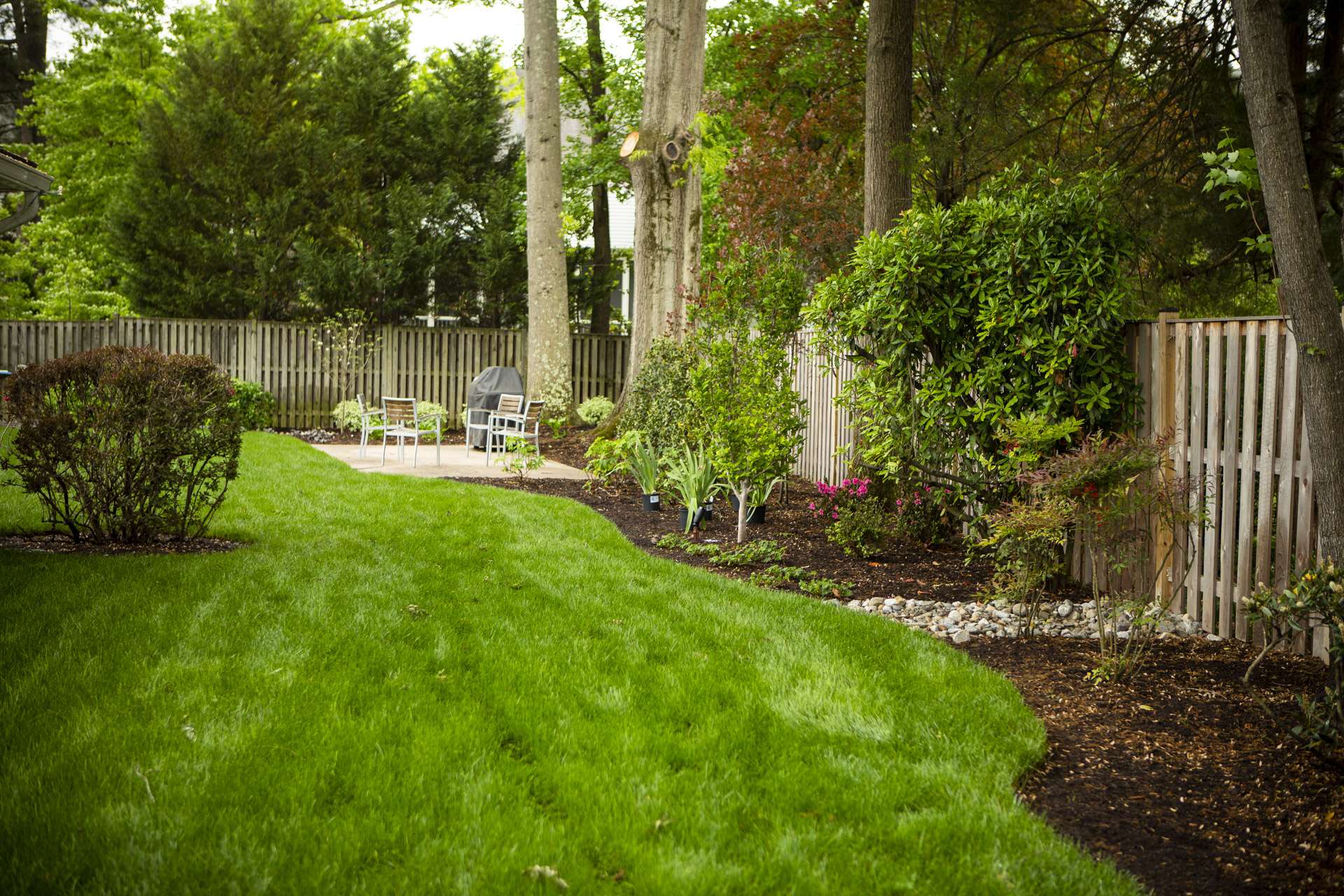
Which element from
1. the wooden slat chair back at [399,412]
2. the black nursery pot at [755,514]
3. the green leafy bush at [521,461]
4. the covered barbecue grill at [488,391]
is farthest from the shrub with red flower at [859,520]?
the covered barbecue grill at [488,391]

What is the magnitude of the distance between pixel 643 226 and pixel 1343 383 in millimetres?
9655

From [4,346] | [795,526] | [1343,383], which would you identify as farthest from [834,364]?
[4,346]

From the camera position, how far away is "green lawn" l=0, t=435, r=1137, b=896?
2.88 metres

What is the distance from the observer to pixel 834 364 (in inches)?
383

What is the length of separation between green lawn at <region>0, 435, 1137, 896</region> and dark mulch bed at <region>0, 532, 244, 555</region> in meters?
0.36

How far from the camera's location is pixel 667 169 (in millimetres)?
12852

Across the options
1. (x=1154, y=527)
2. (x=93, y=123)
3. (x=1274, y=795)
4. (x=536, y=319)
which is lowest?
(x=1274, y=795)

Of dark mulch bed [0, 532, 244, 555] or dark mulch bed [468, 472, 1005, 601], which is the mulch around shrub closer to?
dark mulch bed [468, 472, 1005, 601]

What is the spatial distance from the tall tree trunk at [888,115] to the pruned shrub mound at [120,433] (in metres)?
5.17

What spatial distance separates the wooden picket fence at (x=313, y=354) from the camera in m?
18.2

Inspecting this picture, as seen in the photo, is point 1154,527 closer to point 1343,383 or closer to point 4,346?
point 1343,383

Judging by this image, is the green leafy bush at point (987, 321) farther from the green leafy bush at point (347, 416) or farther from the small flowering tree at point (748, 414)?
the green leafy bush at point (347, 416)

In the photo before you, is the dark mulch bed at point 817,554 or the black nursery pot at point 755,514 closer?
the dark mulch bed at point 817,554

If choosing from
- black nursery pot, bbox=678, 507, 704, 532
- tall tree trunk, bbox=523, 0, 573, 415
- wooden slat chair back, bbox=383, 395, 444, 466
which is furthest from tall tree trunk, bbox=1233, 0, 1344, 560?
tall tree trunk, bbox=523, 0, 573, 415
